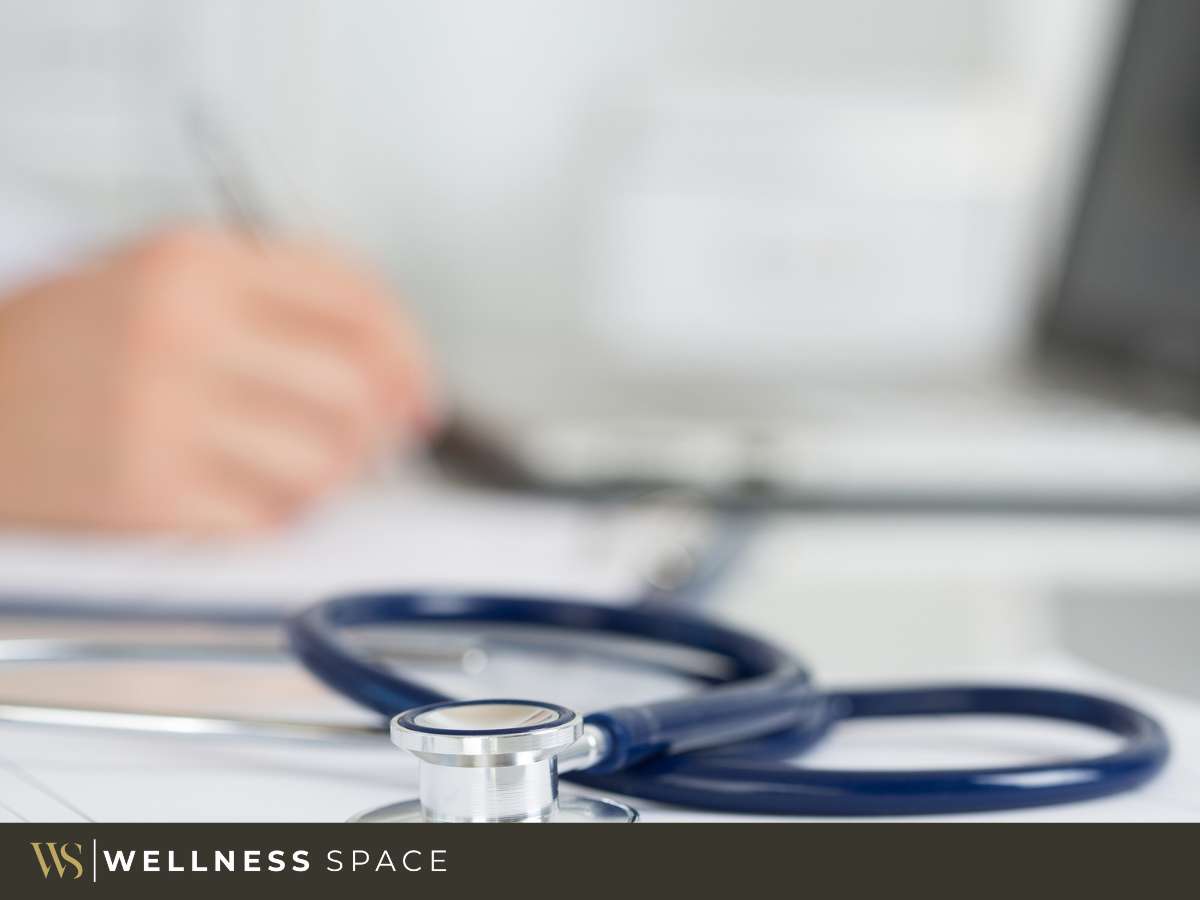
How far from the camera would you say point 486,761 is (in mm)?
213

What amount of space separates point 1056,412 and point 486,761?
687 millimetres

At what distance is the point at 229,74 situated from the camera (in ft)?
4.31

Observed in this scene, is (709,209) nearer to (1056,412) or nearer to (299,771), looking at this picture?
(1056,412)

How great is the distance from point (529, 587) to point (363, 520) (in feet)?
0.55

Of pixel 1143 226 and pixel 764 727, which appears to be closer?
pixel 764 727

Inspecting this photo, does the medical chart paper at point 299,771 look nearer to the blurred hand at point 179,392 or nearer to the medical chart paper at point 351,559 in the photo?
the medical chart paper at point 351,559

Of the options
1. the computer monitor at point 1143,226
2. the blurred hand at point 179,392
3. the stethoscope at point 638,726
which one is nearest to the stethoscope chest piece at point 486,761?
the stethoscope at point 638,726
